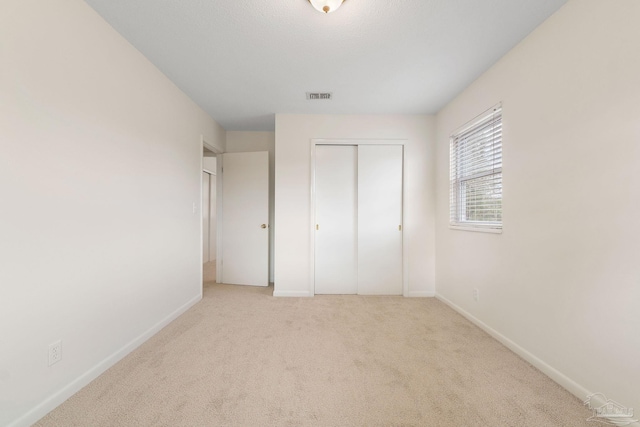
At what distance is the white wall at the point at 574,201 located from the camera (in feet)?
4.13

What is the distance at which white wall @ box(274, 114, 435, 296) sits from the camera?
330cm

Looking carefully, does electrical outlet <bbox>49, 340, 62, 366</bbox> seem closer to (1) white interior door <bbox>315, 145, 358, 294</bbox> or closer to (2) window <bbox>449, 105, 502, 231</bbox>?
(1) white interior door <bbox>315, 145, 358, 294</bbox>

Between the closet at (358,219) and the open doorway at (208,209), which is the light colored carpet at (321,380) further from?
the open doorway at (208,209)

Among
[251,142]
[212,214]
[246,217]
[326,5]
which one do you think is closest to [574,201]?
[326,5]

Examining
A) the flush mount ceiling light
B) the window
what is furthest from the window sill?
the flush mount ceiling light

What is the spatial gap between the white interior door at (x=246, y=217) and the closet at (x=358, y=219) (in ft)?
2.96

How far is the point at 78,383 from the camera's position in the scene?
4.95 ft

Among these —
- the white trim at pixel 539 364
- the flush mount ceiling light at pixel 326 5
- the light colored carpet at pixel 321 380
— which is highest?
the flush mount ceiling light at pixel 326 5

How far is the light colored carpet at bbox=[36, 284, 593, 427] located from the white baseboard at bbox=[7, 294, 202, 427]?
0.04 m

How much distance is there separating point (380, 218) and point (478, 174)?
4.10ft

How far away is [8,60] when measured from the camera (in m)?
1.18

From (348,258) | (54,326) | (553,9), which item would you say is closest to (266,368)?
(54,326)

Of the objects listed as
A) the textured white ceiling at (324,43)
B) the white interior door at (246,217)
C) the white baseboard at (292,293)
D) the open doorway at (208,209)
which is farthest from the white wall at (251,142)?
the open doorway at (208,209)

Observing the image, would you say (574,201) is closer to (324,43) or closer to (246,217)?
(324,43)
